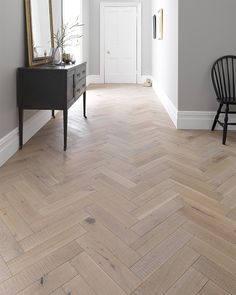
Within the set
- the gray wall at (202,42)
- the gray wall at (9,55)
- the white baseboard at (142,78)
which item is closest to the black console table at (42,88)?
the gray wall at (9,55)

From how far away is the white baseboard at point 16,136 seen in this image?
2664 millimetres

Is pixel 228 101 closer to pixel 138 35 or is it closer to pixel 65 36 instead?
pixel 65 36

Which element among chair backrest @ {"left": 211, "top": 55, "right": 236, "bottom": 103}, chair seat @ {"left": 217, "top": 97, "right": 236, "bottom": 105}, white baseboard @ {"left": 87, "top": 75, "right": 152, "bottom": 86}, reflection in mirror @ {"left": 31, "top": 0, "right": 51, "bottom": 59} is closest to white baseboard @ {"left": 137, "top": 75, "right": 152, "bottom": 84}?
white baseboard @ {"left": 87, "top": 75, "right": 152, "bottom": 86}

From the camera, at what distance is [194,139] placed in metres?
3.42

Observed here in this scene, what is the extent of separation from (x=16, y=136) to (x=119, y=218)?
164cm

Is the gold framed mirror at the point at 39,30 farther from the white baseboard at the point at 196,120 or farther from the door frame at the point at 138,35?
the door frame at the point at 138,35

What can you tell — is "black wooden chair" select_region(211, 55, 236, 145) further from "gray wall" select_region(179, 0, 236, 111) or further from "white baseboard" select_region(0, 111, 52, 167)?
"white baseboard" select_region(0, 111, 52, 167)

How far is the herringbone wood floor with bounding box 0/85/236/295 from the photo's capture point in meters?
1.30

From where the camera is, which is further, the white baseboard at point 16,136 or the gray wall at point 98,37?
the gray wall at point 98,37

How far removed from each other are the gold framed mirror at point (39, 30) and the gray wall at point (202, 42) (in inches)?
64.8

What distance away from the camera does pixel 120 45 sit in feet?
29.5

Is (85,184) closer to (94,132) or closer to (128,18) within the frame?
(94,132)

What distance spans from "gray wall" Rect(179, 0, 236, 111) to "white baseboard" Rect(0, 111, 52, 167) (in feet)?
5.82

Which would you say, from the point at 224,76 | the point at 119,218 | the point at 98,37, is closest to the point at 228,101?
the point at 224,76
